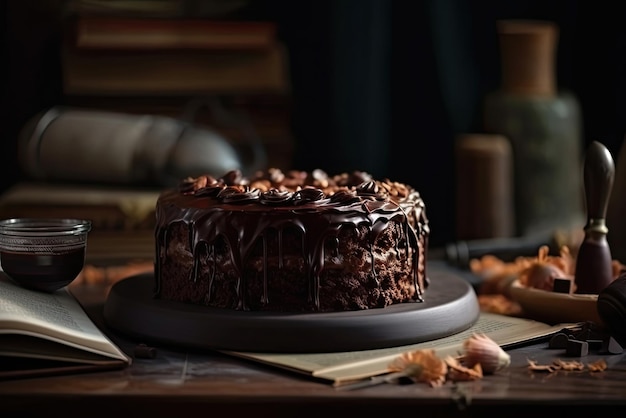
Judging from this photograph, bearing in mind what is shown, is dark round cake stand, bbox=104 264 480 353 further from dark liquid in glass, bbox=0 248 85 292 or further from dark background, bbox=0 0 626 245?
dark background, bbox=0 0 626 245

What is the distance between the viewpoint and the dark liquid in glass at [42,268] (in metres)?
1.68

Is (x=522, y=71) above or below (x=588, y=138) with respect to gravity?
above

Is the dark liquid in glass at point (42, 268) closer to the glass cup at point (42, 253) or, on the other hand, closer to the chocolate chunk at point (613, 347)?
the glass cup at point (42, 253)

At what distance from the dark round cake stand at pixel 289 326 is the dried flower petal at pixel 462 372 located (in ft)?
0.42

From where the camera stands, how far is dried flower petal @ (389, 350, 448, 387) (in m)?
1.39

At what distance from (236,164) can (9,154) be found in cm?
75

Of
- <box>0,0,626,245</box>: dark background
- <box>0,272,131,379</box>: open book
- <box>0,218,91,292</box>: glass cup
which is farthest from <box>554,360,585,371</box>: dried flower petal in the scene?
<box>0,0,626,245</box>: dark background

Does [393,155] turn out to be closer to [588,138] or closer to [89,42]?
[588,138]

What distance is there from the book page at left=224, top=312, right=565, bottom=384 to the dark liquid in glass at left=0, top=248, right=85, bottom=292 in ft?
1.14

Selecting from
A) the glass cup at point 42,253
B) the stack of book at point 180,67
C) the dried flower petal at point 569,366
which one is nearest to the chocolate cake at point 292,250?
the glass cup at point 42,253

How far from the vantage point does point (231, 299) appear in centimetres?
159

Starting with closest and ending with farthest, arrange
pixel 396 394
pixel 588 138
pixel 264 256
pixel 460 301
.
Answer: pixel 396 394 < pixel 264 256 < pixel 460 301 < pixel 588 138

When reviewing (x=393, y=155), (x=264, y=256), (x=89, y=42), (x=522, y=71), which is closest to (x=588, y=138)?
(x=522, y=71)

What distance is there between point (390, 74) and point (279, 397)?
2200 mm
